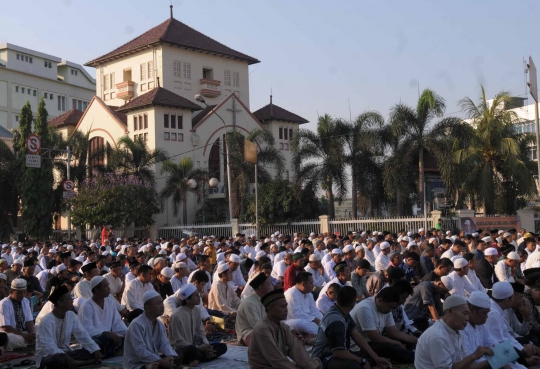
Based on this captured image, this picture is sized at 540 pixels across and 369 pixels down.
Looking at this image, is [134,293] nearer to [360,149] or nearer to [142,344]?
[142,344]

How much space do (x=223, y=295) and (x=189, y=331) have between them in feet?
12.8

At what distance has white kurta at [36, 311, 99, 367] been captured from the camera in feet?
30.6

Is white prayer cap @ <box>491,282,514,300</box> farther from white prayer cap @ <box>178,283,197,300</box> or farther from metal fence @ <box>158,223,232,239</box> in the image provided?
metal fence @ <box>158,223,232,239</box>

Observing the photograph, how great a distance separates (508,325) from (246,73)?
50.2m

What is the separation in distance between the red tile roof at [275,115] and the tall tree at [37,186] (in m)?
16.3

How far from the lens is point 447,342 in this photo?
6770mm

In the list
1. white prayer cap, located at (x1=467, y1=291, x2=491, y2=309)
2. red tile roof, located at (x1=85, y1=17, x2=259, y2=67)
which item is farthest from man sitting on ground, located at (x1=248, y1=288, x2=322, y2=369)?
red tile roof, located at (x1=85, y1=17, x2=259, y2=67)

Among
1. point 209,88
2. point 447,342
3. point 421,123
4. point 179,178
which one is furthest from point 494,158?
point 447,342

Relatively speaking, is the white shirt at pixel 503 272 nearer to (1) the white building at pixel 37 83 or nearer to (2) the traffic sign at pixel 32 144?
(2) the traffic sign at pixel 32 144

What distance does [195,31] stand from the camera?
5725 cm

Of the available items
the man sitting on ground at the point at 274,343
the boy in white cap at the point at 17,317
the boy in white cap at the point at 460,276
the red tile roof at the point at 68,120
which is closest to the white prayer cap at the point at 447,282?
the boy in white cap at the point at 460,276

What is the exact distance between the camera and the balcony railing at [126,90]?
54188 mm

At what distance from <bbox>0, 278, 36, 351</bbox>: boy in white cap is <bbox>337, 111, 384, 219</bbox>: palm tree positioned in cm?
2522

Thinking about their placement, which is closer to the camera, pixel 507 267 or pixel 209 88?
pixel 507 267
